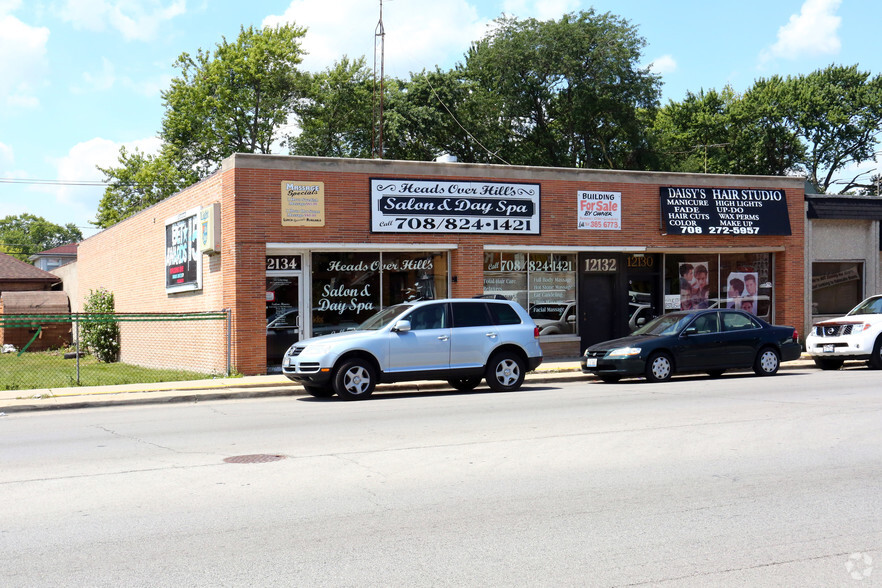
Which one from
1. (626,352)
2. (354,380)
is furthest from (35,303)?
(626,352)

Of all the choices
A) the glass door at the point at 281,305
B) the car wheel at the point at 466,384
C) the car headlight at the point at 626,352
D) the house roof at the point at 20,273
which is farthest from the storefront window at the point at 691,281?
the house roof at the point at 20,273

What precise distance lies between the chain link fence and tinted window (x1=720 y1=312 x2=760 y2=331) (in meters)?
11.0

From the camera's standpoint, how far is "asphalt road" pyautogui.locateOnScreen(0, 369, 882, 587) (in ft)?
17.4

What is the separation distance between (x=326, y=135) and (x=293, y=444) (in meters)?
44.0

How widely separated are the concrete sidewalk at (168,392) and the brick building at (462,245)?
2.04m

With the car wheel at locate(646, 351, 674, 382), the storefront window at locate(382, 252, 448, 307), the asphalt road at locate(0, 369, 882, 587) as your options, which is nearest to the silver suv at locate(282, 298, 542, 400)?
the asphalt road at locate(0, 369, 882, 587)

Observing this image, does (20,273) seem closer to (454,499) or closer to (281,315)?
(281,315)

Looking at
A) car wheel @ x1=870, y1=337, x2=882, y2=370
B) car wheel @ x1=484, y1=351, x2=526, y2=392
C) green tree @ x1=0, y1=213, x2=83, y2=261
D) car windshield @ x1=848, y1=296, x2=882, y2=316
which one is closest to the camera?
car wheel @ x1=484, y1=351, x2=526, y2=392

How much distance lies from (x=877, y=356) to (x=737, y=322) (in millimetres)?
4054

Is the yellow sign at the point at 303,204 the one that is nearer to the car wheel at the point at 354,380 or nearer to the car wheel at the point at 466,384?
the car wheel at the point at 466,384

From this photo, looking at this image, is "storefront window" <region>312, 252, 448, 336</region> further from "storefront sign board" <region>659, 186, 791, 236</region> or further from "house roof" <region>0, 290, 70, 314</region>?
"house roof" <region>0, 290, 70, 314</region>

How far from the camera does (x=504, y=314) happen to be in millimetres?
16391

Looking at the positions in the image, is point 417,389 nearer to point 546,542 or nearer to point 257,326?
point 257,326

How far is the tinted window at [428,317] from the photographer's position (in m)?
15.6
